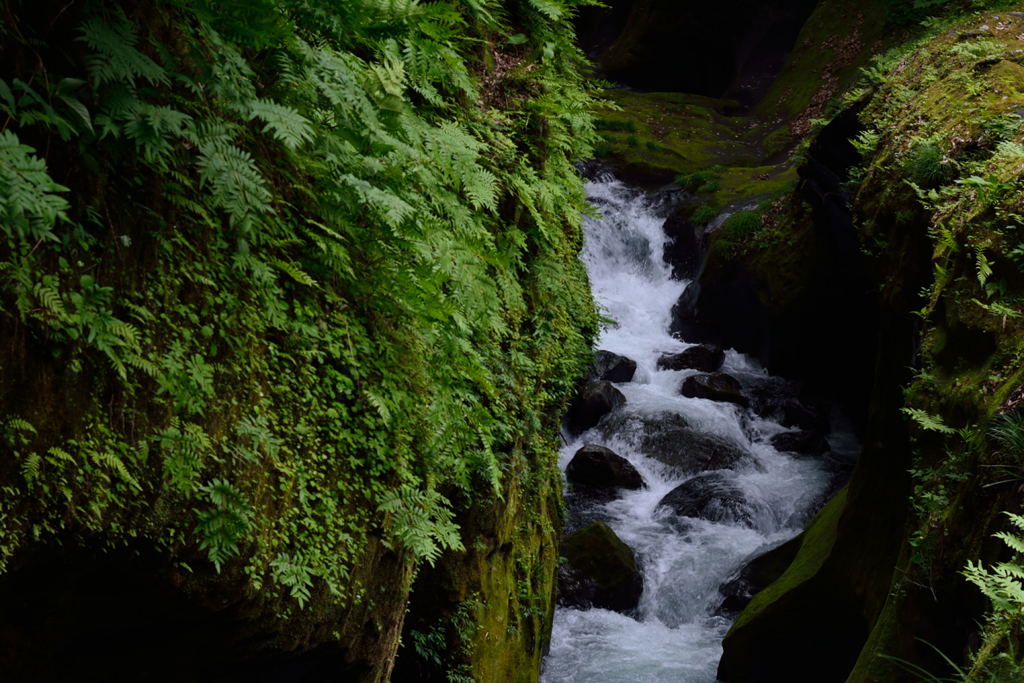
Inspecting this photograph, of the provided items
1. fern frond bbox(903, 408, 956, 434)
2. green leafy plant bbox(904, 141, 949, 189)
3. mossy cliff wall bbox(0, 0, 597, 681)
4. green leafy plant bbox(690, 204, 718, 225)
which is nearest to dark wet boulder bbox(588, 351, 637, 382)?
green leafy plant bbox(690, 204, 718, 225)

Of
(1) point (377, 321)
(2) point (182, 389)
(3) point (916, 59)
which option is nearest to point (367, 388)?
(1) point (377, 321)

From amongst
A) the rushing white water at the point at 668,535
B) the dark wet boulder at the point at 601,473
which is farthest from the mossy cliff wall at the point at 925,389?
the dark wet boulder at the point at 601,473

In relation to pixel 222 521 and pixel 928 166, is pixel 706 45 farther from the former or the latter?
pixel 222 521

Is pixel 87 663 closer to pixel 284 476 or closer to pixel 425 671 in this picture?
pixel 284 476

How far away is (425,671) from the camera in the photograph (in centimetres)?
479

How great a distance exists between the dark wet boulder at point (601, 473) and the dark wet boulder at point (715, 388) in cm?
359

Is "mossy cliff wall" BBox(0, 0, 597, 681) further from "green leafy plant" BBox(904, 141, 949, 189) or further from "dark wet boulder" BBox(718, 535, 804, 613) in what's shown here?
"dark wet boulder" BBox(718, 535, 804, 613)

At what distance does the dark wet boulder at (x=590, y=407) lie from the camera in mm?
14891

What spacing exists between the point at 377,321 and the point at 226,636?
153 cm

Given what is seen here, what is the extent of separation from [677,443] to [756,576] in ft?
12.8

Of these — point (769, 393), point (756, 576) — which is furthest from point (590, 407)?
point (756, 576)

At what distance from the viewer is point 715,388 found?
15.8 meters

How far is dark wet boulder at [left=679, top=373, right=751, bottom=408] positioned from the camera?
1570 cm

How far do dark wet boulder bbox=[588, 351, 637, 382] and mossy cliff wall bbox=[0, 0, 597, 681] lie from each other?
12433 mm
